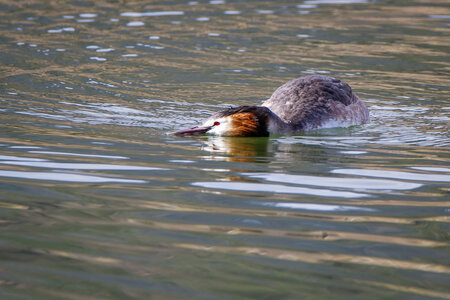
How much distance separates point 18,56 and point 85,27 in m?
3.89

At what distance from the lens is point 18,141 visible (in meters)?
8.14

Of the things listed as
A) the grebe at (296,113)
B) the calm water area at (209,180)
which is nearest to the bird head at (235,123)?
the grebe at (296,113)

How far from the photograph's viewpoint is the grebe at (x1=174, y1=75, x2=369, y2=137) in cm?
893

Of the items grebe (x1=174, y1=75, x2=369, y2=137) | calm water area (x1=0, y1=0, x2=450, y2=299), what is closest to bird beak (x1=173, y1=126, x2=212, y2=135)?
grebe (x1=174, y1=75, x2=369, y2=137)

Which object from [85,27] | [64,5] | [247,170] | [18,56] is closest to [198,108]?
[247,170]

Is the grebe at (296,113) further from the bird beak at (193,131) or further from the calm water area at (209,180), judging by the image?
the calm water area at (209,180)

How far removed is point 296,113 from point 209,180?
375cm

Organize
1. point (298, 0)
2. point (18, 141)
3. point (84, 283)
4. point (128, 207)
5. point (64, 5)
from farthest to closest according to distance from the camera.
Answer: point (298, 0)
point (64, 5)
point (18, 141)
point (128, 207)
point (84, 283)

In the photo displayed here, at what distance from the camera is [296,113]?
9.95 meters

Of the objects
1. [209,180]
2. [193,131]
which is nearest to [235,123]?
[193,131]

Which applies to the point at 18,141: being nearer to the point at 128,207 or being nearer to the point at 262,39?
the point at 128,207

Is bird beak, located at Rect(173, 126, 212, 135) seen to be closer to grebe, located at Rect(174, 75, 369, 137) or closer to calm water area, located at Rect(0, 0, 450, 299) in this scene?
grebe, located at Rect(174, 75, 369, 137)

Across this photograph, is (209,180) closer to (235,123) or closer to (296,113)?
(235,123)

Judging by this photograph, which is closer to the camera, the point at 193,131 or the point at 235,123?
the point at 193,131
